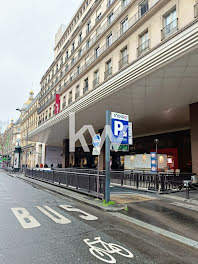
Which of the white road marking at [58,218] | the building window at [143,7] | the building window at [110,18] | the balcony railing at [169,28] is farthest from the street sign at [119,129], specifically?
the building window at [110,18]

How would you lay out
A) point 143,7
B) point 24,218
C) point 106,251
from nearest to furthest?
1. point 106,251
2. point 24,218
3. point 143,7

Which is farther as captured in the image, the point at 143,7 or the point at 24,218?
the point at 143,7

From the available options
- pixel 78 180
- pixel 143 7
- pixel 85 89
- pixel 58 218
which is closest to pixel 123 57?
pixel 143 7

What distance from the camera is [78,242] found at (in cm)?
447

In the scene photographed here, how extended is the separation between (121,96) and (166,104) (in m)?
4.08

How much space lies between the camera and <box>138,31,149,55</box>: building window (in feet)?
46.0

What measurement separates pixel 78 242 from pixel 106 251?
0.75 meters

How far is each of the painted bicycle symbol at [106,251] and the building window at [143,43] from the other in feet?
42.4

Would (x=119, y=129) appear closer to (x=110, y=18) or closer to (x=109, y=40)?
(x=109, y=40)

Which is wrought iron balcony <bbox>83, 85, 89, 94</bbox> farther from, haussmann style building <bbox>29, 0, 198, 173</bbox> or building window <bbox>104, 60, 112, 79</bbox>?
building window <bbox>104, 60, 112, 79</bbox>

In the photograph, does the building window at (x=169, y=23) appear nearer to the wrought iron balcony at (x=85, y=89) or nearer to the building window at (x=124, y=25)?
the building window at (x=124, y=25)

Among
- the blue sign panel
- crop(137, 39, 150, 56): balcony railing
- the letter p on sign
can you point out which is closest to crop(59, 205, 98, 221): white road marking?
the blue sign panel

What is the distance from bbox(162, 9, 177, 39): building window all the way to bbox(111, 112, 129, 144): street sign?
7.33m

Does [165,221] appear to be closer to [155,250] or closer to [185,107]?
[155,250]
